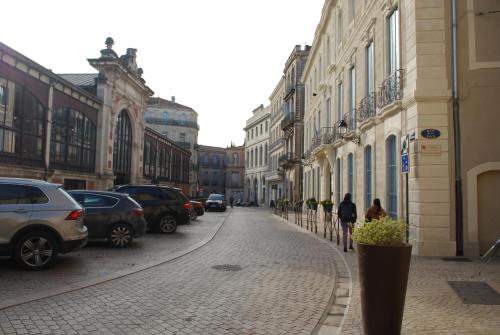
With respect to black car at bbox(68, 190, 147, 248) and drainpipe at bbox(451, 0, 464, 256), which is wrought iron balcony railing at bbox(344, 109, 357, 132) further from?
black car at bbox(68, 190, 147, 248)

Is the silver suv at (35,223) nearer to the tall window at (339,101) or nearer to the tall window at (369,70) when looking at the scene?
the tall window at (369,70)

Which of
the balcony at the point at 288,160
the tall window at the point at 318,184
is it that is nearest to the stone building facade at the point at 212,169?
the balcony at the point at 288,160

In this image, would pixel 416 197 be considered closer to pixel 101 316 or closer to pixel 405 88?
pixel 405 88

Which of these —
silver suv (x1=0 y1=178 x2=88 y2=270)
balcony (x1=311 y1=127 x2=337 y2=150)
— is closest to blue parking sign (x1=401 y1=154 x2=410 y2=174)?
silver suv (x1=0 y1=178 x2=88 y2=270)

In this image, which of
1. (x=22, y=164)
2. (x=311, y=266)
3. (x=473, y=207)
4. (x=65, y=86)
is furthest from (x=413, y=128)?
(x=65, y=86)

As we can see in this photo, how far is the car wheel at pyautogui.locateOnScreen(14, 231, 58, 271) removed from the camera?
8602 mm

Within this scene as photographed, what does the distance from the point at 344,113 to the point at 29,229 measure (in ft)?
52.3

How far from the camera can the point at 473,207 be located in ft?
37.8


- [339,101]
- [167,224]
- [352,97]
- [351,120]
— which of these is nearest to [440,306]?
[167,224]

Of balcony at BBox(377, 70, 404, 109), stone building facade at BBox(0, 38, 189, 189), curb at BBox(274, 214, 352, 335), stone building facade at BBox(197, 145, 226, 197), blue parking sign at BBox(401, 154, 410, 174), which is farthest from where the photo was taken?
stone building facade at BBox(197, 145, 226, 197)

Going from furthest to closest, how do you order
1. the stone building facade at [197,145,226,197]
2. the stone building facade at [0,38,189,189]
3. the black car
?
the stone building facade at [197,145,226,197] → the stone building facade at [0,38,189,189] → the black car

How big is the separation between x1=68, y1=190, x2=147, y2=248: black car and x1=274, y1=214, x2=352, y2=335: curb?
583 centimetres

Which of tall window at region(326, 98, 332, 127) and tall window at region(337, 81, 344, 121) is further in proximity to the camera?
tall window at region(326, 98, 332, 127)

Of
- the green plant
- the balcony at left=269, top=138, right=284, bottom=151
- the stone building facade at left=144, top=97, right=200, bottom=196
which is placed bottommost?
the green plant
